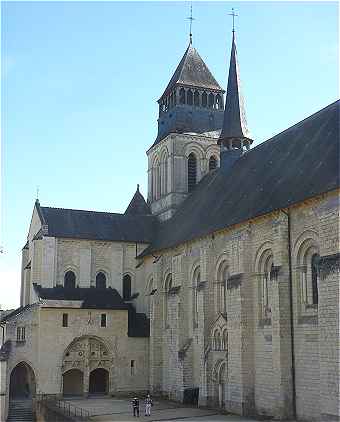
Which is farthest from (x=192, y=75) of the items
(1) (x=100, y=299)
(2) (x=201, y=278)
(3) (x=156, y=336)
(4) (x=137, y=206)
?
(3) (x=156, y=336)

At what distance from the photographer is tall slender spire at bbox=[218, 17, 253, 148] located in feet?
148

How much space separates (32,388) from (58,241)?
10.8 metres

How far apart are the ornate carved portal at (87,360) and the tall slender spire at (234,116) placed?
17.3 m

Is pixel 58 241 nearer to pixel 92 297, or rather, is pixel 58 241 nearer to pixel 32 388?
pixel 92 297

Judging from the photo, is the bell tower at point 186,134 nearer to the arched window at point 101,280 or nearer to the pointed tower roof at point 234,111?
the pointed tower roof at point 234,111

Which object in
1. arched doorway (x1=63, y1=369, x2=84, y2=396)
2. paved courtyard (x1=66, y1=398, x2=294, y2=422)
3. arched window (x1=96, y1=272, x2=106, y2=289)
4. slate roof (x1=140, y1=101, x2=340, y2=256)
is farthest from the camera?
arched window (x1=96, y1=272, x2=106, y2=289)

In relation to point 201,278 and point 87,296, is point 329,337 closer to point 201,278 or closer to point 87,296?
point 201,278

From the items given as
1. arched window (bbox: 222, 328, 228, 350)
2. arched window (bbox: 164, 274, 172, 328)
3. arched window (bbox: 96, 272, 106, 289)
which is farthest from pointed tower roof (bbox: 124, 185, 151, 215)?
arched window (bbox: 222, 328, 228, 350)

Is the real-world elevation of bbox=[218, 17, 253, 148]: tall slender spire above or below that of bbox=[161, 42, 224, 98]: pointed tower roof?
below

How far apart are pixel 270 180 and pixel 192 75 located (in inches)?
867

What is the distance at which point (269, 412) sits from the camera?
28.6 metres

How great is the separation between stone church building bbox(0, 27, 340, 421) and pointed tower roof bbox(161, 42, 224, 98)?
13 centimetres

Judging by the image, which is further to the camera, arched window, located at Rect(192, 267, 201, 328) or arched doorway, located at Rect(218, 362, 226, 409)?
arched window, located at Rect(192, 267, 201, 328)

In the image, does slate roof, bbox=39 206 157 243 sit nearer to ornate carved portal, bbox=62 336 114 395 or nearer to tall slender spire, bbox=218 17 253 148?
ornate carved portal, bbox=62 336 114 395
